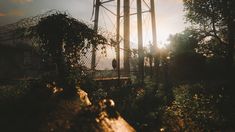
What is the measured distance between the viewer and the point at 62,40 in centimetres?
664

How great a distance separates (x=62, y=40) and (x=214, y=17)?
22.1 m

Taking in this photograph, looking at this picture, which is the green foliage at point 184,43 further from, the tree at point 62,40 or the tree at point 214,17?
the tree at point 62,40

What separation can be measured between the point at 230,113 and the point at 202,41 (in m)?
21.6

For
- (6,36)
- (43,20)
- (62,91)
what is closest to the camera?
(62,91)

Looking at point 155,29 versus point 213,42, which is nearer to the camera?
point 155,29

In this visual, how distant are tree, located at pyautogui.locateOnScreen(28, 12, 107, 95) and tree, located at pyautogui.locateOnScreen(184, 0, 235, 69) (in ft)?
60.9

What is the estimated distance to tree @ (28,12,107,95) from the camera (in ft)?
21.1

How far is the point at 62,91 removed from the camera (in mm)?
4539

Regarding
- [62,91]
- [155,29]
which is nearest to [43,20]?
[62,91]

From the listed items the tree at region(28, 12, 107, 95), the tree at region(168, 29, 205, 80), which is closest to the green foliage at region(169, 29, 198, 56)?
the tree at region(168, 29, 205, 80)

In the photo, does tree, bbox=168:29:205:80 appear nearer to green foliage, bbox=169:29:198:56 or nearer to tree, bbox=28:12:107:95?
green foliage, bbox=169:29:198:56

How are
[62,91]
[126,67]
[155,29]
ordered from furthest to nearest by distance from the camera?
[155,29] < [126,67] < [62,91]

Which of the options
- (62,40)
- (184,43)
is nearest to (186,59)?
(184,43)

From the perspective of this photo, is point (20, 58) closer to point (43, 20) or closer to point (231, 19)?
point (43, 20)
